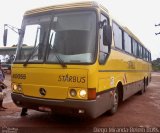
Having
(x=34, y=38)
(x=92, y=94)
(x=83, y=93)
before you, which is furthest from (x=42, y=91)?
(x=34, y=38)

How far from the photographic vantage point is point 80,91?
6.81 m

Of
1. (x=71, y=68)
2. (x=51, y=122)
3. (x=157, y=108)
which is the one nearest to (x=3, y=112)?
(x=51, y=122)

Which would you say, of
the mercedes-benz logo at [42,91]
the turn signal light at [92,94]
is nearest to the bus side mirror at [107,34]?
the turn signal light at [92,94]

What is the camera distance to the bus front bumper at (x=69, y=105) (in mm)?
6773

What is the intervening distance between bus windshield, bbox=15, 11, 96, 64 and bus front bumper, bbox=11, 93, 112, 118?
0.95 m

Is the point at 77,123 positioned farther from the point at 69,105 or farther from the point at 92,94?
the point at 92,94

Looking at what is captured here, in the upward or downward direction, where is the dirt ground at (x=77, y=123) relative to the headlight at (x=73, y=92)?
downward

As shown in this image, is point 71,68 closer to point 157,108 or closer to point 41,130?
point 41,130

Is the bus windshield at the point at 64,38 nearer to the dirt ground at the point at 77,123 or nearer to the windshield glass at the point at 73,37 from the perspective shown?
the windshield glass at the point at 73,37

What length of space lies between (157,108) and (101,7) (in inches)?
209

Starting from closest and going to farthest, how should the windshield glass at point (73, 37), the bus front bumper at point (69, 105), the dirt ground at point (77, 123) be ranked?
1. the bus front bumper at point (69, 105)
2. the windshield glass at point (73, 37)
3. the dirt ground at point (77, 123)

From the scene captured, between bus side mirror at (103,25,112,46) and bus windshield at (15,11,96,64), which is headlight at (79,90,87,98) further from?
bus side mirror at (103,25,112,46)

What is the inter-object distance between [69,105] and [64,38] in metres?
1.68

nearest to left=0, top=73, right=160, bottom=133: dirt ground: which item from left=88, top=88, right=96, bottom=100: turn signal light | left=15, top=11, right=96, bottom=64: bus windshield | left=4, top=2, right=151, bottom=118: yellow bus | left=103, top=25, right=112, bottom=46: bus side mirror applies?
left=4, top=2, right=151, bottom=118: yellow bus
